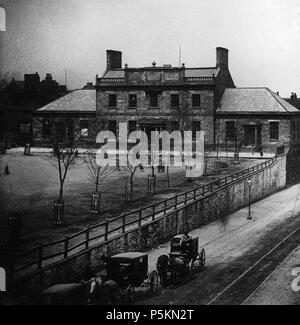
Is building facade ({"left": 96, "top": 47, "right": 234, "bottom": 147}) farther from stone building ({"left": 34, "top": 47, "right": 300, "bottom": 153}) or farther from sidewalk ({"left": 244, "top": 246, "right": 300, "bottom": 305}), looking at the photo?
sidewalk ({"left": 244, "top": 246, "right": 300, "bottom": 305})

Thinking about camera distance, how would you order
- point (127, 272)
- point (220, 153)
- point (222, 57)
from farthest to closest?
point (222, 57) → point (220, 153) → point (127, 272)

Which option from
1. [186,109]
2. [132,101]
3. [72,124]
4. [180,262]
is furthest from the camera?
[72,124]

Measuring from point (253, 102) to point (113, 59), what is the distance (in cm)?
1660

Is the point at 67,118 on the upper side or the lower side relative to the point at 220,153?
upper

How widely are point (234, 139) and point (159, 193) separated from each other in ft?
66.8

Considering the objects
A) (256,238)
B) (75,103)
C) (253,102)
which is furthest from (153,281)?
(75,103)

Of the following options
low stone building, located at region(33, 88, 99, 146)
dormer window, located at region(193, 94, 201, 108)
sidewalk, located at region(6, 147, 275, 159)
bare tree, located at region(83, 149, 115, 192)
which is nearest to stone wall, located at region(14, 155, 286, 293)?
sidewalk, located at region(6, 147, 275, 159)

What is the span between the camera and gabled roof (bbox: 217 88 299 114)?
47.2 metres

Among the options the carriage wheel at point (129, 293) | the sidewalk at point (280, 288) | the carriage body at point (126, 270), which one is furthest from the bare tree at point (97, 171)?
the sidewalk at point (280, 288)

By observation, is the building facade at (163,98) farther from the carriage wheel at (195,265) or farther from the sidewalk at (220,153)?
the carriage wheel at (195,265)

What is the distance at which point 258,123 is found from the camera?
155ft

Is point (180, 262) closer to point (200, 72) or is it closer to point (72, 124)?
point (72, 124)

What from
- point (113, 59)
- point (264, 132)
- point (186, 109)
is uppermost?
point (113, 59)

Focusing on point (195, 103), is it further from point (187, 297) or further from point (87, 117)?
point (187, 297)
